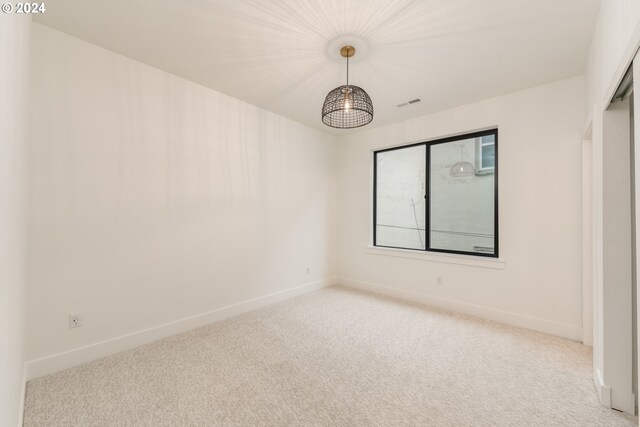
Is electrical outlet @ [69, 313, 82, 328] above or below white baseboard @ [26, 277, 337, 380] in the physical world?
above

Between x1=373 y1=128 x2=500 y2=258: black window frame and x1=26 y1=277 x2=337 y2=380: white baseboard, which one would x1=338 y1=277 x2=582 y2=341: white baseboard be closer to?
x1=373 y1=128 x2=500 y2=258: black window frame

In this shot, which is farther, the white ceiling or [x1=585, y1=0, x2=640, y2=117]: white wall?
the white ceiling

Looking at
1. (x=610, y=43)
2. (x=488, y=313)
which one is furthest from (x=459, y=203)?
(x=610, y=43)

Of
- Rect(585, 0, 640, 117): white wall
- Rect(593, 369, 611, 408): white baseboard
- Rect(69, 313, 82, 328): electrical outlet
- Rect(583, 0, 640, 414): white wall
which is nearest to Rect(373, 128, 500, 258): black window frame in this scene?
Rect(585, 0, 640, 117): white wall

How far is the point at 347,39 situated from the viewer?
2254mm

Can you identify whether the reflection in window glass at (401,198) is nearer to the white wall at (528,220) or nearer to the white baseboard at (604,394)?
the white wall at (528,220)

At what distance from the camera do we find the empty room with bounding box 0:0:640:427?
175 centimetres

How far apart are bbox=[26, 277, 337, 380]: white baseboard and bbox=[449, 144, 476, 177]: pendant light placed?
2.90 metres

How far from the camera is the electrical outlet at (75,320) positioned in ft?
7.36

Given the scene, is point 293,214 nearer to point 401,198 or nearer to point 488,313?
point 401,198

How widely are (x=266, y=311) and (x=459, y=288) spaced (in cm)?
242

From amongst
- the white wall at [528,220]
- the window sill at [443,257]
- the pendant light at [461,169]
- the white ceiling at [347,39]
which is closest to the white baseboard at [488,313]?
the white wall at [528,220]

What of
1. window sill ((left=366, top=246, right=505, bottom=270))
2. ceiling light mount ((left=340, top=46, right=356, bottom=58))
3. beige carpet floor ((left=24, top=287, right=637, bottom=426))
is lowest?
beige carpet floor ((left=24, top=287, right=637, bottom=426))

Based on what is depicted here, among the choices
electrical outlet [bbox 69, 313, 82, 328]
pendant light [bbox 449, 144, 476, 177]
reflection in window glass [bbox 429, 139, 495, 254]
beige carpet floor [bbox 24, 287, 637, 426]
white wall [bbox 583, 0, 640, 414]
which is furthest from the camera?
pendant light [bbox 449, 144, 476, 177]
